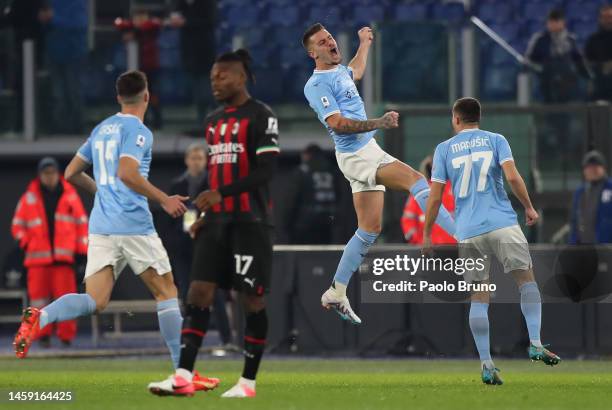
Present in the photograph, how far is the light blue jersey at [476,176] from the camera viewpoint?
11.6 meters

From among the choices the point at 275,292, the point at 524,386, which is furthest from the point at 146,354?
the point at 524,386

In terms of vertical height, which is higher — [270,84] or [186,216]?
[270,84]

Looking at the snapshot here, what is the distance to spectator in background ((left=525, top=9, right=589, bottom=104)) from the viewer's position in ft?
60.6

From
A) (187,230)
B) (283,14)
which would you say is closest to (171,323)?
(187,230)

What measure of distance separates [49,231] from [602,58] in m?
6.68

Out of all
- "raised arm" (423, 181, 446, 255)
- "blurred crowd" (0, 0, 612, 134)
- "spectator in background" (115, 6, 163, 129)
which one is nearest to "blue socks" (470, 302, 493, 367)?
"raised arm" (423, 181, 446, 255)

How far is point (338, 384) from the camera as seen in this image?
12336 mm

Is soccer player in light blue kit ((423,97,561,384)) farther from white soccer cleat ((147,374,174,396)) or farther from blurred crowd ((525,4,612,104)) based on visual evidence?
blurred crowd ((525,4,612,104))

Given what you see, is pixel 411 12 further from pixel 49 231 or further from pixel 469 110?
pixel 469 110

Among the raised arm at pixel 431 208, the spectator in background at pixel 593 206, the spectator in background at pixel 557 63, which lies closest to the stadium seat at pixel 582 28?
the spectator in background at pixel 557 63

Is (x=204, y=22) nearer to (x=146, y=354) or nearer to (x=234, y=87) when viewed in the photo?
(x=146, y=354)

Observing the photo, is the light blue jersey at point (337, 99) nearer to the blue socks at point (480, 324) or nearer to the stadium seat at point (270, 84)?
the blue socks at point (480, 324)

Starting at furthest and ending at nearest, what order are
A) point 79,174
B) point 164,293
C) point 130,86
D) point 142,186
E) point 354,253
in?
1. point 354,253
2. point 79,174
3. point 164,293
4. point 130,86
5. point 142,186

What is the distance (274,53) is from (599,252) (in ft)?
20.0
